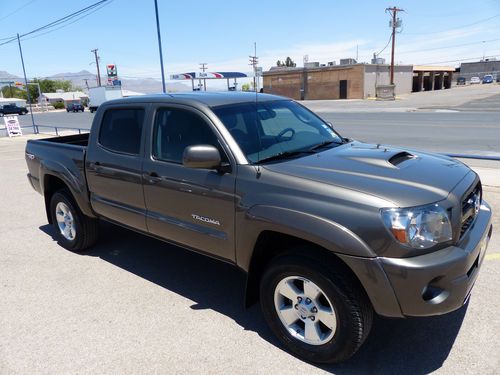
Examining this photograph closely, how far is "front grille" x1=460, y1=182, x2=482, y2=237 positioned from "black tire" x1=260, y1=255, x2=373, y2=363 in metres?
0.83

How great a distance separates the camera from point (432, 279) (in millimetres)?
2434

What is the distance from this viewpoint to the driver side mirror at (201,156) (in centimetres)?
305

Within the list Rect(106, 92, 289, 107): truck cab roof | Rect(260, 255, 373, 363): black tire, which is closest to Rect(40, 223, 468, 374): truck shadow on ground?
Rect(260, 255, 373, 363): black tire

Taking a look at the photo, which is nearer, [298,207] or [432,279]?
[432,279]

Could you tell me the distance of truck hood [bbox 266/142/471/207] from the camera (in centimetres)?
258

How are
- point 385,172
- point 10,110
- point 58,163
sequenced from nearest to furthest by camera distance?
1. point 385,172
2. point 58,163
3. point 10,110

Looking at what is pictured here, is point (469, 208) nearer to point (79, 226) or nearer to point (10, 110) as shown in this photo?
point (79, 226)

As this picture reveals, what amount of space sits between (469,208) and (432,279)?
2.57 ft

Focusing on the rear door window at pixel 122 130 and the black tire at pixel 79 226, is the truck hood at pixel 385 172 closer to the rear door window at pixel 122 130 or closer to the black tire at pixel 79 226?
the rear door window at pixel 122 130

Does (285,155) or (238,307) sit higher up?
(285,155)

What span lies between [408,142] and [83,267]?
11628 mm

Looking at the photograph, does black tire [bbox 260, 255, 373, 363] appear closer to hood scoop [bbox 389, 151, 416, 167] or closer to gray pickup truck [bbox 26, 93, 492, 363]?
gray pickup truck [bbox 26, 93, 492, 363]

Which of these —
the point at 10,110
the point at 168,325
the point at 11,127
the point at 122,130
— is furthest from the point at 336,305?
the point at 10,110

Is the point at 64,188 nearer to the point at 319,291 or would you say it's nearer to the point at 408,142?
the point at 319,291
